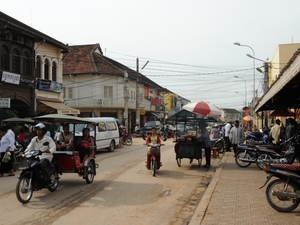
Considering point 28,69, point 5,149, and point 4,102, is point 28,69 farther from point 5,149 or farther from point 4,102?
point 5,149

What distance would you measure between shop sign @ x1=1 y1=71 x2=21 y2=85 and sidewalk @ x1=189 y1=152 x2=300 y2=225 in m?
16.0

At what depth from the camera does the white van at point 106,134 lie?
2023 centimetres

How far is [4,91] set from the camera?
22594 millimetres

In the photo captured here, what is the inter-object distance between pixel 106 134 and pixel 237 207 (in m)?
14.7

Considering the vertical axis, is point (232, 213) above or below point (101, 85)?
below

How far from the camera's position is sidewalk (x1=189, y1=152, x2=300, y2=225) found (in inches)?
248

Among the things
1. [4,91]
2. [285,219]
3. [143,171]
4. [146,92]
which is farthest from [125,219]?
[146,92]

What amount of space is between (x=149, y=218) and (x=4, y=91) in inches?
725

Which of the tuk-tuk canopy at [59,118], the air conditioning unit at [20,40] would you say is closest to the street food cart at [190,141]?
the tuk-tuk canopy at [59,118]

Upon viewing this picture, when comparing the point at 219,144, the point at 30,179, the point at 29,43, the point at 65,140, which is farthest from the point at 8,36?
the point at 30,179

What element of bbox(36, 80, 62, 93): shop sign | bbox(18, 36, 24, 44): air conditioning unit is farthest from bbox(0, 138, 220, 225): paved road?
bbox(36, 80, 62, 93): shop sign

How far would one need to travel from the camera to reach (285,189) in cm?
696

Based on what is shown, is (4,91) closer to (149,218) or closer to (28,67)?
(28,67)

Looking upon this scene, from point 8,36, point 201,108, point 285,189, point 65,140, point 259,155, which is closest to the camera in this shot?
point 285,189
